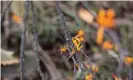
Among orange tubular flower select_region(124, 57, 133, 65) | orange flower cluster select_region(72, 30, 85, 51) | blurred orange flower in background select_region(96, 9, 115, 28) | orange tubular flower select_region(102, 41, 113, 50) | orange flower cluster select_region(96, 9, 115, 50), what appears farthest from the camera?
blurred orange flower in background select_region(96, 9, 115, 28)

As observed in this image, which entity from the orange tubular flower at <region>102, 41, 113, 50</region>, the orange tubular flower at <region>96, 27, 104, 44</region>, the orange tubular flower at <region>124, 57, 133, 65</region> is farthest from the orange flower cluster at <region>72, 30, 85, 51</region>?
the orange tubular flower at <region>96, 27, 104, 44</region>

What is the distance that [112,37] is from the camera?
6.04 feet

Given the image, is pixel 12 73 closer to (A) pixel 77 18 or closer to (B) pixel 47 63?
(B) pixel 47 63

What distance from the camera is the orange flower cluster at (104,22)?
183 cm

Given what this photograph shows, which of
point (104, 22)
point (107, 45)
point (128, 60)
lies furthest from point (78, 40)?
point (104, 22)

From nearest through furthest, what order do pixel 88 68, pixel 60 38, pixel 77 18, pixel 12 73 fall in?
pixel 88 68 < pixel 12 73 < pixel 60 38 < pixel 77 18

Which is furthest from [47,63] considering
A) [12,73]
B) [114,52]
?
[114,52]

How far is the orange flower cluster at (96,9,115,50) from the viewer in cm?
183

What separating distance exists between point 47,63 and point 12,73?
0.19 m

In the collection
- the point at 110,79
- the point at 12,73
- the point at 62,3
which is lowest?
the point at 12,73

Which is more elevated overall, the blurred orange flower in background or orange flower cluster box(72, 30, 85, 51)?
orange flower cluster box(72, 30, 85, 51)

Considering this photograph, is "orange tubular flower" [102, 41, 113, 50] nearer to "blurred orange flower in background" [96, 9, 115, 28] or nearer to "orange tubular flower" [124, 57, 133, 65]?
"blurred orange flower in background" [96, 9, 115, 28]

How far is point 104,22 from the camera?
6.43 ft

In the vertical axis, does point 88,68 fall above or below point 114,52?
above
